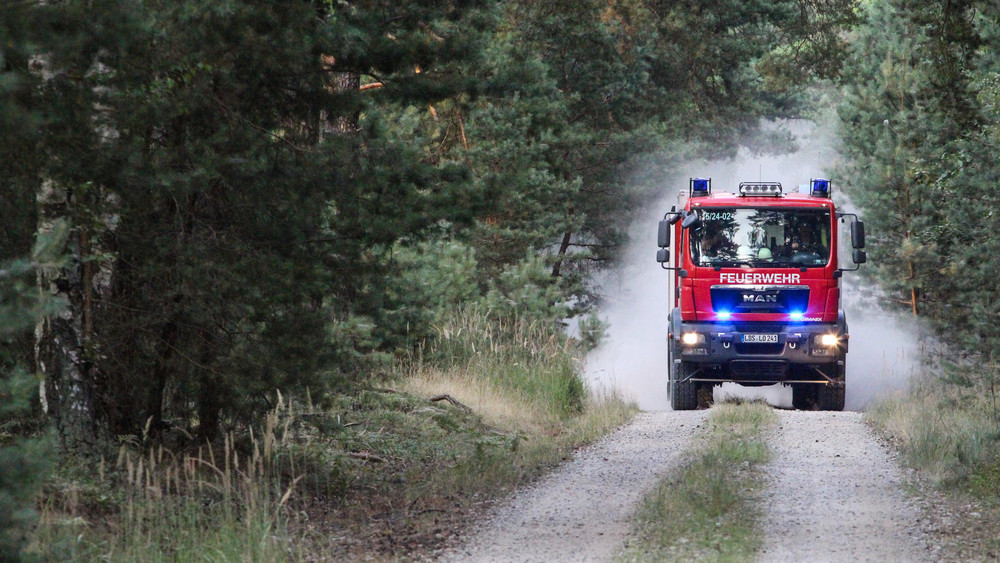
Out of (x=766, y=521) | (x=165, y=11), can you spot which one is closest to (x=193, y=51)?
(x=165, y=11)

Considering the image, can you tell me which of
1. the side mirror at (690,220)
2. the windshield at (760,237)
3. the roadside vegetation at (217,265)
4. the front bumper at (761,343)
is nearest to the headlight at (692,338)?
the front bumper at (761,343)

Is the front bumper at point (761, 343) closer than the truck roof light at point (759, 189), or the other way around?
the front bumper at point (761, 343)

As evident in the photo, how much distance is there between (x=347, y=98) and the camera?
26.6 ft

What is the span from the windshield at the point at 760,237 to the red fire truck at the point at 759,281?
1cm

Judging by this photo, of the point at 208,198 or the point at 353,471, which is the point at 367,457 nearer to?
the point at 353,471

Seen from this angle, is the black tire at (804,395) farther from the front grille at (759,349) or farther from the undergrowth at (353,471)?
the undergrowth at (353,471)

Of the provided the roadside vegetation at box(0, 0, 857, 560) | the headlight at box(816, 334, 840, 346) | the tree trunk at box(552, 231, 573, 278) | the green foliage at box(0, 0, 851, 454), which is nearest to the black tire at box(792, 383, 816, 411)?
the headlight at box(816, 334, 840, 346)

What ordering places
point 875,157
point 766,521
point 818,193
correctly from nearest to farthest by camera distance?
point 766,521 → point 818,193 → point 875,157

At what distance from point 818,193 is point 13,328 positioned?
13.6 m

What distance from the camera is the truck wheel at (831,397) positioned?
16.8 meters

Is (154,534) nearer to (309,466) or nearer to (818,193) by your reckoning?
(309,466)

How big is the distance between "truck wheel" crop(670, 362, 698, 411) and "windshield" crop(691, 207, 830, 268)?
1594 millimetres

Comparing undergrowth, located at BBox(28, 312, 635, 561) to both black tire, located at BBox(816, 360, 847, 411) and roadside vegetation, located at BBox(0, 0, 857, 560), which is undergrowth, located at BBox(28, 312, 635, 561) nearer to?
roadside vegetation, located at BBox(0, 0, 857, 560)

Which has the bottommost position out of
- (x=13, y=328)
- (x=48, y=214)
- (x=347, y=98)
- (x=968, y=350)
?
(x=968, y=350)
